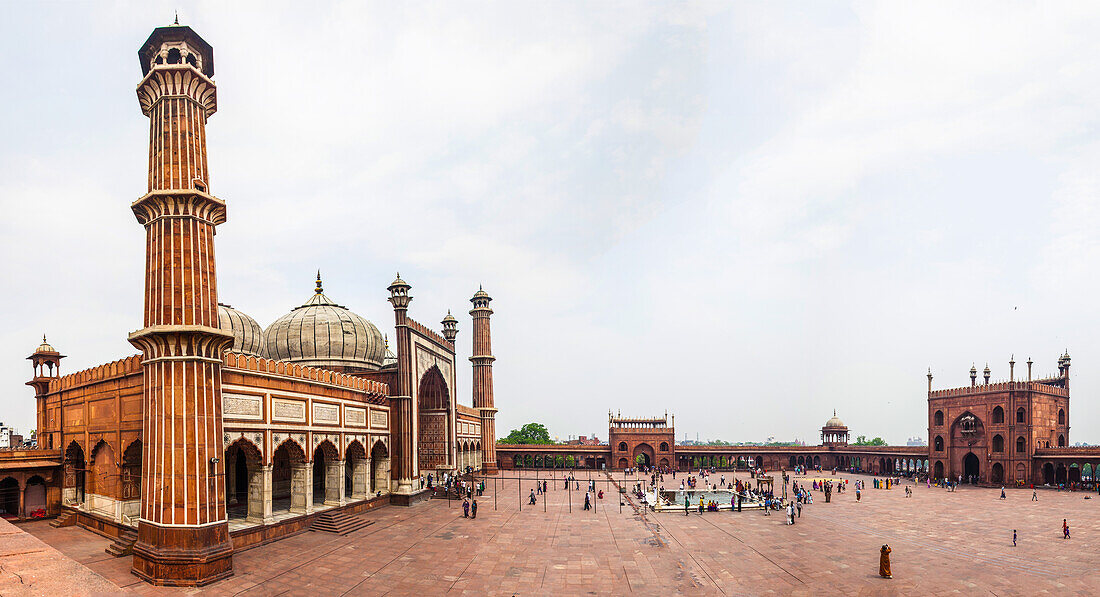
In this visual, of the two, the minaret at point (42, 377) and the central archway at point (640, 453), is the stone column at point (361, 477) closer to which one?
the minaret at point (42, 377)

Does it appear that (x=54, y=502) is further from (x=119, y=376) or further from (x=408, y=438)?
(x=408, y=438)

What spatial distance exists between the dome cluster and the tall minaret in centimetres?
1776

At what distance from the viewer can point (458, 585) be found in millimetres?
18484

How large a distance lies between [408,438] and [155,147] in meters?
20.1

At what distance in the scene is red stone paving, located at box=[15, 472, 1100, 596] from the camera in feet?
60.6

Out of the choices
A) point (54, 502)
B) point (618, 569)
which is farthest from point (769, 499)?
point (54, 502)

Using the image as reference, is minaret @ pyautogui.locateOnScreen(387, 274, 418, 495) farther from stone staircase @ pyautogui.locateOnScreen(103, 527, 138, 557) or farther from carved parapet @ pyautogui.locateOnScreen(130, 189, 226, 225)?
carved parapet @ pyautogui.locateOnScreen(130, 189, 226, 225)

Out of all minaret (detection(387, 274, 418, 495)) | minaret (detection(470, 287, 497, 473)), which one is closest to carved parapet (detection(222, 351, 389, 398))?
minaret (detection(387, 274, 418, 495))

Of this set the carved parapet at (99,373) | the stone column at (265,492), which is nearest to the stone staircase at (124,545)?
the stone column at (265,492)

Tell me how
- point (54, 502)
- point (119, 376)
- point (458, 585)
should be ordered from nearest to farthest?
point (458, 585) < point (119, 376) < point (54, 502)

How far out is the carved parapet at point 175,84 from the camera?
20.6 m

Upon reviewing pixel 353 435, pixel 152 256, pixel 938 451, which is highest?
pixel 152 256

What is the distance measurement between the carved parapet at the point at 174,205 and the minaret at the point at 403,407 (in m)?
15.4

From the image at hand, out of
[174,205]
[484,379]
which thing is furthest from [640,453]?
[174,205]
